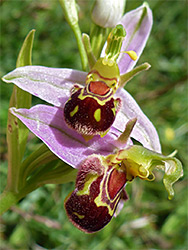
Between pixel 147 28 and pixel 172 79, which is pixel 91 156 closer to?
pixel 147 28

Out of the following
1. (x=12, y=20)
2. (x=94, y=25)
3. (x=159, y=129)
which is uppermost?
(x=94, y=25)

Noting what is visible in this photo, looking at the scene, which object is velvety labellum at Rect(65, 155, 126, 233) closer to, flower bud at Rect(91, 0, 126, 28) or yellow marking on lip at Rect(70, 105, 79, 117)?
yellow marking on lip at Rect(70, 105, 79, 117)

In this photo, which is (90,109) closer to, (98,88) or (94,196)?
(98,88)

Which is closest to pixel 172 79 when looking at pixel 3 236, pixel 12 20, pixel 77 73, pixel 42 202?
pixel 12 20

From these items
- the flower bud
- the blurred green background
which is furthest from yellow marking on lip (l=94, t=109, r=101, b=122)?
the blurred green background

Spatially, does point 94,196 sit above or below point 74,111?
below

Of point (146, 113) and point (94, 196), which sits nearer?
point (94, 196)

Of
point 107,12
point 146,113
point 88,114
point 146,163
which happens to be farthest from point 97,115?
point 146,113

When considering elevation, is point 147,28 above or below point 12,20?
above
